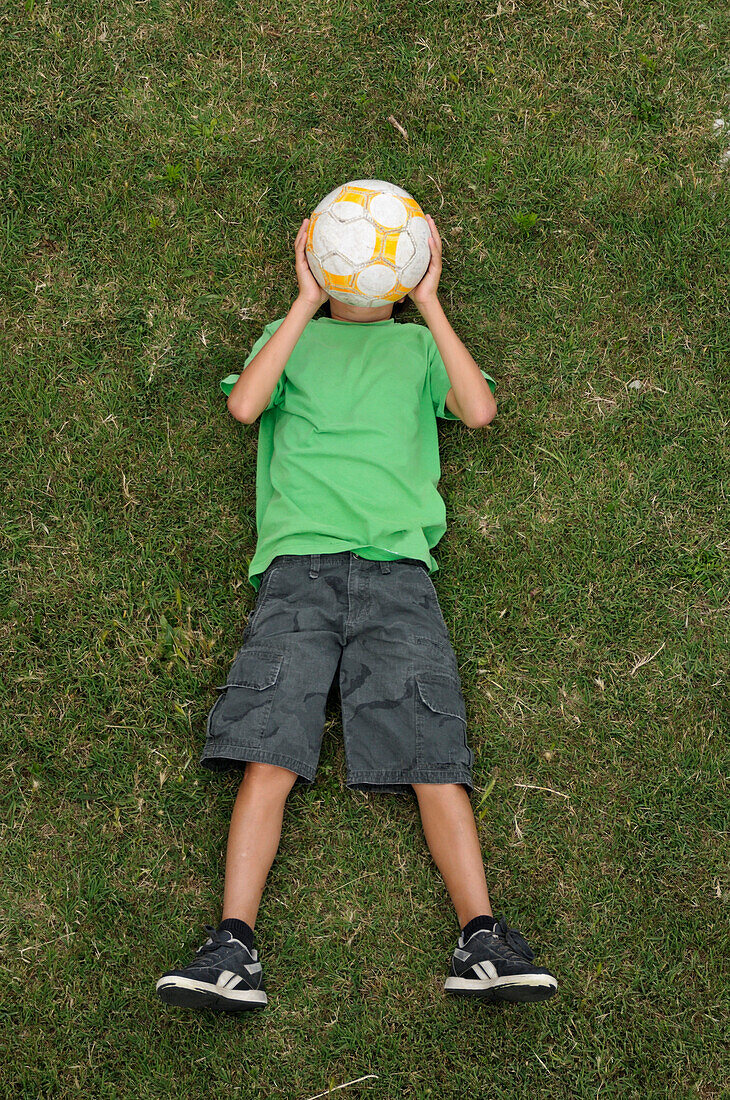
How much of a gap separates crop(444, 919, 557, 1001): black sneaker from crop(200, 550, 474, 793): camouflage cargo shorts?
0.54 metres

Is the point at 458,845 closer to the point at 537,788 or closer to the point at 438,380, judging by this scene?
the point at 537,788

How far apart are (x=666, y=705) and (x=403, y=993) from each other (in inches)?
59.5

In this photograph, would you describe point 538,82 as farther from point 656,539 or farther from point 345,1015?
point 345,1015

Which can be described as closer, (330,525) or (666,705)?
(330,525)

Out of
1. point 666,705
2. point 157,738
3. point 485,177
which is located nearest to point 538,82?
point 485,177

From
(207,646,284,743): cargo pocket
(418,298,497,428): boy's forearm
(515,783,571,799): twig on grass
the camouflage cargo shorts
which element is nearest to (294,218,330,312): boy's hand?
(418,298,497,428): boy's forearm

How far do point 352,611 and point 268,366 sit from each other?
0.98m

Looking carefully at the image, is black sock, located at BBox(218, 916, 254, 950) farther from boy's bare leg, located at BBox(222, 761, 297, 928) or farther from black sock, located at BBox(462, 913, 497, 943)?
black sock, located at BBox(462, 913, 497, 943)

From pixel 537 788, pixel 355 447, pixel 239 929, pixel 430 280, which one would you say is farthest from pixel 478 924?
pixel 430 280

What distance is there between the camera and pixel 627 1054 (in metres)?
3.04

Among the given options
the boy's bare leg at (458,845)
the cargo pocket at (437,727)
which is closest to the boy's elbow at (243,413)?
the cargo pocket at (437,727)

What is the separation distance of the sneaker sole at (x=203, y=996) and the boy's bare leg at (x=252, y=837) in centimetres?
24

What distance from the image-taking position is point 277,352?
124 inches

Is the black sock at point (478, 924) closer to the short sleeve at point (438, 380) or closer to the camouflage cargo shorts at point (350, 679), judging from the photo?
the camouflage cargo shorts at point (350, 679)
